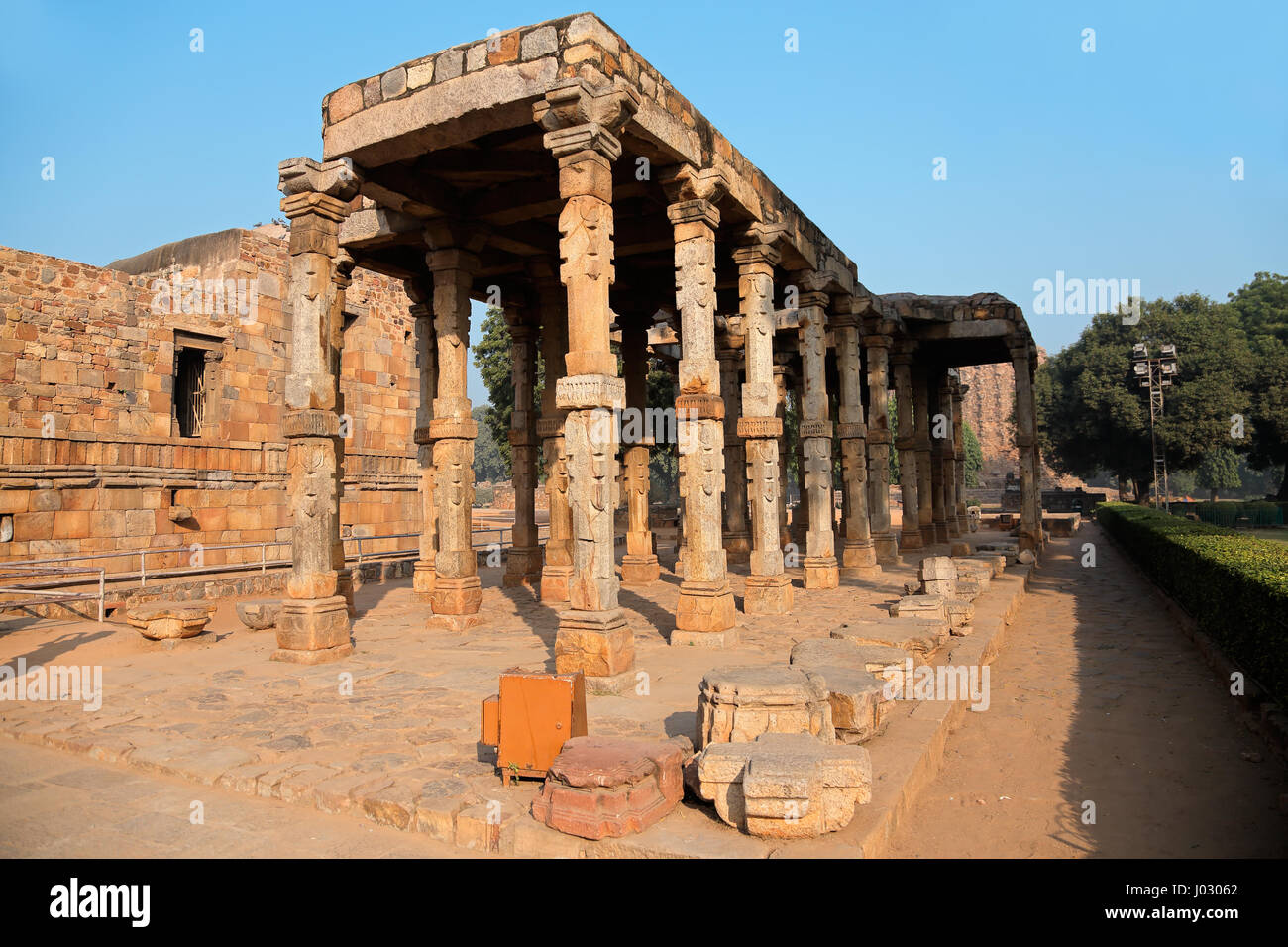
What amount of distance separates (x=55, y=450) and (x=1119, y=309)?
49828 millimetres

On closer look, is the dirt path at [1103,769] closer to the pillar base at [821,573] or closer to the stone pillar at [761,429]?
the stone pillar at [761,429]

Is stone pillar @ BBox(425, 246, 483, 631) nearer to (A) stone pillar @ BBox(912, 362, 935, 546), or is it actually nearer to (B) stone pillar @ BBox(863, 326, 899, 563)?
(B) stone pillar @ BBox(863, 326, 899, 563)

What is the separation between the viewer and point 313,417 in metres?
8.16

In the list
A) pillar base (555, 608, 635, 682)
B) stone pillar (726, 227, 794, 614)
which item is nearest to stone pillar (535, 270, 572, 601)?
stone pillar (726, 227, 794, 614)

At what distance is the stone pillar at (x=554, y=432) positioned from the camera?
1257 centimetres

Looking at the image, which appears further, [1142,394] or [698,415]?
[1142,394]

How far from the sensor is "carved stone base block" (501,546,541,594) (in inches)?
549

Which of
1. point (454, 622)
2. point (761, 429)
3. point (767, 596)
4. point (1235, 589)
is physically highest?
point (761, 429)

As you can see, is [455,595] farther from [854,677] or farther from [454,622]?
[854,677]

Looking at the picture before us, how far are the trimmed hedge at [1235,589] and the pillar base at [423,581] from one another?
1045 cm

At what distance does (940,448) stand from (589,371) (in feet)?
66.6

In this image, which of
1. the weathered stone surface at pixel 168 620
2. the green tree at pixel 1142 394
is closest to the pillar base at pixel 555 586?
the weathered stone surface at pixel 168 620

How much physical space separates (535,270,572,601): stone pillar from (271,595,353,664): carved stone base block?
4309 mm

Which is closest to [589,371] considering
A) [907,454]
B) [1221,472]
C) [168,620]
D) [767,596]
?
[767,596]
